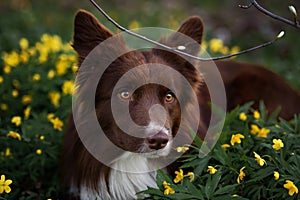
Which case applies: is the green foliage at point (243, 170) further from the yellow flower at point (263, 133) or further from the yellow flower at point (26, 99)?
the yellow flower at point (26, 99)

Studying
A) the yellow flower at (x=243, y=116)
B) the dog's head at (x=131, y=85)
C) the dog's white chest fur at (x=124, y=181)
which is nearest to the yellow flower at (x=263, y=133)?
the yellow flower at (x=243, y=116)

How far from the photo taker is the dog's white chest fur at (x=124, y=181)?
4.17 meters

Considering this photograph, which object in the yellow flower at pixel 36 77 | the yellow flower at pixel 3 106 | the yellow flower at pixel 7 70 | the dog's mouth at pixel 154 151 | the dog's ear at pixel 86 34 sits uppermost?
the dog's ear at pixel 86 34

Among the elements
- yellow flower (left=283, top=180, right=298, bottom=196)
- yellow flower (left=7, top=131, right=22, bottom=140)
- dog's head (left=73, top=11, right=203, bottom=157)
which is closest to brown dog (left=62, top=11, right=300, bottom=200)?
dog's head (left=73, top=11, right=203, bottom=157)

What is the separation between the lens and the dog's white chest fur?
417cm

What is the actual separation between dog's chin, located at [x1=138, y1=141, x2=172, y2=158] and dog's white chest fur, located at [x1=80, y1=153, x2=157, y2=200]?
0.93 feet

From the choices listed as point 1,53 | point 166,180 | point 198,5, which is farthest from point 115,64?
point 198,5

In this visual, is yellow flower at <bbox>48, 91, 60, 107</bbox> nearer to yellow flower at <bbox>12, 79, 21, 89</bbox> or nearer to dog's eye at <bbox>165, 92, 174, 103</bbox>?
yellow flower at <bbox>12, 79, 21, 89</bbox>

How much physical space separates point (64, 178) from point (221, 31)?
6748mm

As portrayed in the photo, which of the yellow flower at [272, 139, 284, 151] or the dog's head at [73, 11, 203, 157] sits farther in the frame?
the dog's head at [73, 11, 203, 157]

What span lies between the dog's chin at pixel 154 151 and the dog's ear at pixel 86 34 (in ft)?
3.10

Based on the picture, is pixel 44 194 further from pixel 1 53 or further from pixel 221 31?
pixel 221 31

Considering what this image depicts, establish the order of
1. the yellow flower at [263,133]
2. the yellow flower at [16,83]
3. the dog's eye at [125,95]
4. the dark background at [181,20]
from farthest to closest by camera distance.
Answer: the dark background at [181,20] < the yellow flower at [16,83] < the yellow flower at [263,133] < the dog's eye at [125,95]

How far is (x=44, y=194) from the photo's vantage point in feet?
14.5
